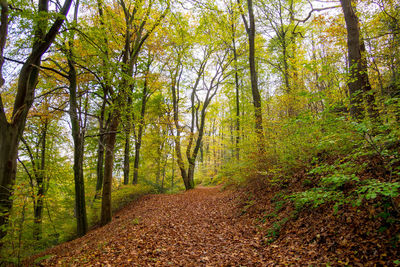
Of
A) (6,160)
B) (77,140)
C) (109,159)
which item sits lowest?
(109,159)

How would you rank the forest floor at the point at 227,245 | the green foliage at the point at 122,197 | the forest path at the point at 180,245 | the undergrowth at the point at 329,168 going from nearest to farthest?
the undergrowth at the point at 329,168
the forest floor at the point at 227,245
the forest path at the point at 180,245
the green foliage at the point at 122,197

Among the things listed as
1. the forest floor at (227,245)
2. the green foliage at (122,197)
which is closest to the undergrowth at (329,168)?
the forest floor at (227,245)

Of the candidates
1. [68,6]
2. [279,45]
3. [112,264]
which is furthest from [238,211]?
[279,45]

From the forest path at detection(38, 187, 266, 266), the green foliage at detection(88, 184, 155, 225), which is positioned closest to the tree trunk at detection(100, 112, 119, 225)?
the green foliage at detection(88, 184, 155, 225)

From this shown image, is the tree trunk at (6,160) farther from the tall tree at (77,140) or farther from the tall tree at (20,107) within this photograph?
the tall tree at (77,140)

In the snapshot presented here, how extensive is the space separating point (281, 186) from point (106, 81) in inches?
288

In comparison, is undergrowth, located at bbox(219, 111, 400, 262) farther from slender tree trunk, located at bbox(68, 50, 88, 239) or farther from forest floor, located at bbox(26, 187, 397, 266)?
slender tree trunk, located at bbox(68, 50, 88, 239)

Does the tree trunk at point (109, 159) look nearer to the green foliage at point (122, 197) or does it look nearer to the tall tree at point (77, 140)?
the tall tree at point (77, 140)

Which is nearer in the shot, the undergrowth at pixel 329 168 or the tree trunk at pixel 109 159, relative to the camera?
the undergrowth at pixel 329 168

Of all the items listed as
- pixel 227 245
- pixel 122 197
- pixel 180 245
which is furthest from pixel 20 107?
pixel 122 197

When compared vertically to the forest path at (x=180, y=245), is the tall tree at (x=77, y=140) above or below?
above

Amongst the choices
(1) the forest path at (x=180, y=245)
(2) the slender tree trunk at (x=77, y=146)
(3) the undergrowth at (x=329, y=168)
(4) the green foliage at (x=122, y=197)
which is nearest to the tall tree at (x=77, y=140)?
(2) the slender tree trunk at (x=77, y=146)

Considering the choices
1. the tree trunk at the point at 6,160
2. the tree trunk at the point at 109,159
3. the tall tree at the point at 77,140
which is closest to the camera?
the tree trunk at the point at 6,160

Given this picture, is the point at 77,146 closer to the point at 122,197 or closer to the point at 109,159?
the point at 109,159
